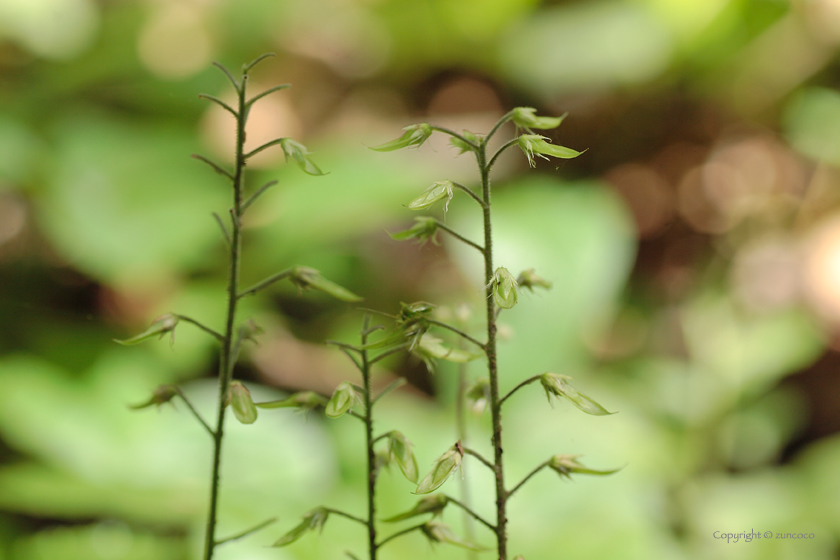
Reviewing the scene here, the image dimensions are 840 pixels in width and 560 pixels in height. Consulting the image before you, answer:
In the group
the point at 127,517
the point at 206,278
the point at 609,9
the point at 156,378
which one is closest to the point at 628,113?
the point at 609,9

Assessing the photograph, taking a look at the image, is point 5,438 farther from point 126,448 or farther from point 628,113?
point 628,113

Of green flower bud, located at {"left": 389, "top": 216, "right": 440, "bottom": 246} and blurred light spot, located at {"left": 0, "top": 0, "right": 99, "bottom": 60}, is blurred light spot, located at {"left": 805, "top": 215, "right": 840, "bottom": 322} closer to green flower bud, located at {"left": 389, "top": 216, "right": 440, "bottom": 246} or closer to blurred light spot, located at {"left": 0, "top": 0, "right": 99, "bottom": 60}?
green flower bud, located at {"left": 389, "top": 216, "right": 440, "bottom": 246}

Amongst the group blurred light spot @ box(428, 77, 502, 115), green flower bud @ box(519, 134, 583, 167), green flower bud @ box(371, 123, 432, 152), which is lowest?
green flower bud @ box(519, 134, 583, 167)

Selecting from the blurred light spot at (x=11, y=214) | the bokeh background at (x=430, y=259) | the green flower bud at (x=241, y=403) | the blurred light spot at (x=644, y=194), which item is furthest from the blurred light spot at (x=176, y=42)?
the green flower bud at (x=241, y=403)

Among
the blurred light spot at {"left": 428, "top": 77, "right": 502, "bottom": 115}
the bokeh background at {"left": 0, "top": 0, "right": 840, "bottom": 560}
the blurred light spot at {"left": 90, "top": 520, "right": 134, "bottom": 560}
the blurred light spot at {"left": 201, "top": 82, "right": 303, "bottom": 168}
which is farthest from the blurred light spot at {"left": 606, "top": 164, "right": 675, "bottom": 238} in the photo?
the blurred light spot at {"left": 90, "top": 520, "right": 134, "bottom": 560}

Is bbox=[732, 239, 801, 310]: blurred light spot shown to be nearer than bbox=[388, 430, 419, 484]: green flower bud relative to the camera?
No

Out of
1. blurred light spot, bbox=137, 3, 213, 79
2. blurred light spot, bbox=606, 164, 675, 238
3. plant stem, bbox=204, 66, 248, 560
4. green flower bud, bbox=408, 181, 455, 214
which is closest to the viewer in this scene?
green flower bud, bbox=408, 181, 455, 214

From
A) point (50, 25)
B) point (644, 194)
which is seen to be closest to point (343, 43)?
point (50, 25)
